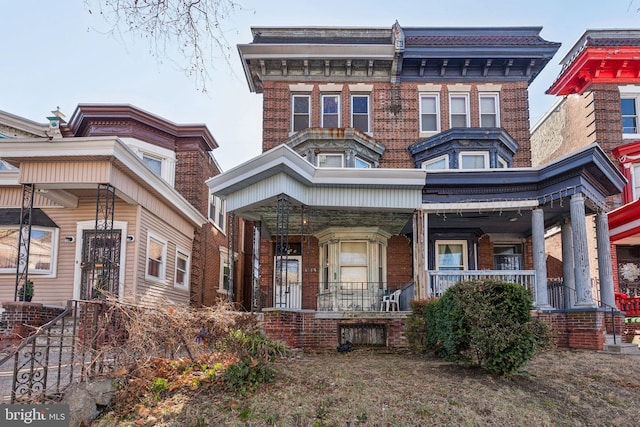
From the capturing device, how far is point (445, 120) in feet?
56.5

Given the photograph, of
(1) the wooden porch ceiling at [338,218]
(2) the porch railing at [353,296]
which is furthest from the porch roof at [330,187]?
(2) the porch railing at [353,296]

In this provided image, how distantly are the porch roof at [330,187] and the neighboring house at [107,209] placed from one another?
2.40 meters

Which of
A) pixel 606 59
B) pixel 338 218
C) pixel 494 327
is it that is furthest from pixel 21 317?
pixel 606 59

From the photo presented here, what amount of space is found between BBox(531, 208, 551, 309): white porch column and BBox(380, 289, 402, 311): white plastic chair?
11.8 feet

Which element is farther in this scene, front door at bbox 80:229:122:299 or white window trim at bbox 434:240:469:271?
white window trim at bbox 434:240:469:271

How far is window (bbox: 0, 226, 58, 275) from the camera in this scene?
13.8 m

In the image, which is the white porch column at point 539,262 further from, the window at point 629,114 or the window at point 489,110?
the window at point 629,114

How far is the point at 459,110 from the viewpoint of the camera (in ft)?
57.3

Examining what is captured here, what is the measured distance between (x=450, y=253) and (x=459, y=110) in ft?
16.0

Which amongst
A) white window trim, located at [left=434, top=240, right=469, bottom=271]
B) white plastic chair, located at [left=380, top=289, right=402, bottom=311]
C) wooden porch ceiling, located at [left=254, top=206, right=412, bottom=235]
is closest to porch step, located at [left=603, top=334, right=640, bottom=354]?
white plastic chair, located at [left=380, top=289, right=402, bottom=311]

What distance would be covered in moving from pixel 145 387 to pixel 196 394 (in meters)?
0.70

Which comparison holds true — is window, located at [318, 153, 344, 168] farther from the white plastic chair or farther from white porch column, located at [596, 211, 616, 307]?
white porch column, located at [596, 211, 616, 307]

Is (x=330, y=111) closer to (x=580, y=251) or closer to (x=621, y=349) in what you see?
(x=580, y=251)

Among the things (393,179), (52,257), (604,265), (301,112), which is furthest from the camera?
(301,112)
